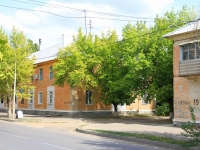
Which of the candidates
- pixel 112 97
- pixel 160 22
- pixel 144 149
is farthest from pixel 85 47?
pixel 144 149

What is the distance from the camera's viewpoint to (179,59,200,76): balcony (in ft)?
63.8

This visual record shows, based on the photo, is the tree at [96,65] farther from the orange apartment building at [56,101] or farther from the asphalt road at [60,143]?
the asphalt road at [60,143]

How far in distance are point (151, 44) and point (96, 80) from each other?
7333 mm

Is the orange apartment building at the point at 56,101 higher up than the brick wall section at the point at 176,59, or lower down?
lower down

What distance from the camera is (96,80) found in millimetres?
29531

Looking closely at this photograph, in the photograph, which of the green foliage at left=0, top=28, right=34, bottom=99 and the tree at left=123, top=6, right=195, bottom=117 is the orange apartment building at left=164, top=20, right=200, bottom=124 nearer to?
the tree at left=123, top=6, right=195, bottom=117

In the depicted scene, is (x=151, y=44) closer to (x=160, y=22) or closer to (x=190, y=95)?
(x=160, y=22)

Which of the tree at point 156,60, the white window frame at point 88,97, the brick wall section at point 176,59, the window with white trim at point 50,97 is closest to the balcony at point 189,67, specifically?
the brick wall section at point 176,59

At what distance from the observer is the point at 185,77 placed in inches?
824

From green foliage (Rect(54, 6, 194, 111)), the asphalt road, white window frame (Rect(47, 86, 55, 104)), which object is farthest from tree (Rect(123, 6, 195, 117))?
white window frame (Rect(47, 86, 55, 104))

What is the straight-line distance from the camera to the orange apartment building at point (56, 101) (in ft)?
109

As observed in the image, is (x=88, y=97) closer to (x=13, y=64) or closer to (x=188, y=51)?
(x=13, y=64)

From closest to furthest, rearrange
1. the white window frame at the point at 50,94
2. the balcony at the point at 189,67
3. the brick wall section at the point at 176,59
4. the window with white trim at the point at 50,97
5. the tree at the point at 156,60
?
the balcony at the point at 189,67
the brick wall section at the point at 176,59
the tree at the point at 156,60
the white window frame at the point at 50,94
the window with white trim at the point at 50,97

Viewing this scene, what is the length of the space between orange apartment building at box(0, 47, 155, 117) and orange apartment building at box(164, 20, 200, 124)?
14246 millimetres
